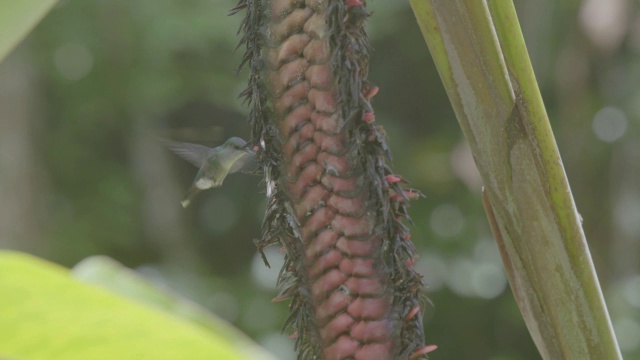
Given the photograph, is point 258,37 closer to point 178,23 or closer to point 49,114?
point 178,23

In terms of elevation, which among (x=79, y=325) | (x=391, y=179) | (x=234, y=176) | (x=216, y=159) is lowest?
(x=79, y=325)

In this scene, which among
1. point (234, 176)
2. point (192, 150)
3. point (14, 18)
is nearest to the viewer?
point (14, 18)

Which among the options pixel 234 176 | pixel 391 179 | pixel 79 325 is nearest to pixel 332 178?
pixel 391 179

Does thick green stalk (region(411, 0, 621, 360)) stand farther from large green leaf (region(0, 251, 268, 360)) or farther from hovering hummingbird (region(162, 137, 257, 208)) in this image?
large green leaf (region(0, 251, 268, 360))

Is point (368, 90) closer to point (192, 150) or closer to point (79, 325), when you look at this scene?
point (79, 325)

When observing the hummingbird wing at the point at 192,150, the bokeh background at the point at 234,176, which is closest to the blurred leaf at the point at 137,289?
the hummingbird wing at the point at 192,150

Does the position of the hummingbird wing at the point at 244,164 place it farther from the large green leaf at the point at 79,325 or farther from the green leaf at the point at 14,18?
the large green leaf at the point at 79,325

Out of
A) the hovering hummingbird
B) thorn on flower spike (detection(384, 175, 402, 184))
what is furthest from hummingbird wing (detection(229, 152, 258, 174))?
thorn on flower spike (detection(384, 175, 402, 184))

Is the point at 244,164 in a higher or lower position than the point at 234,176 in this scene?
lower
